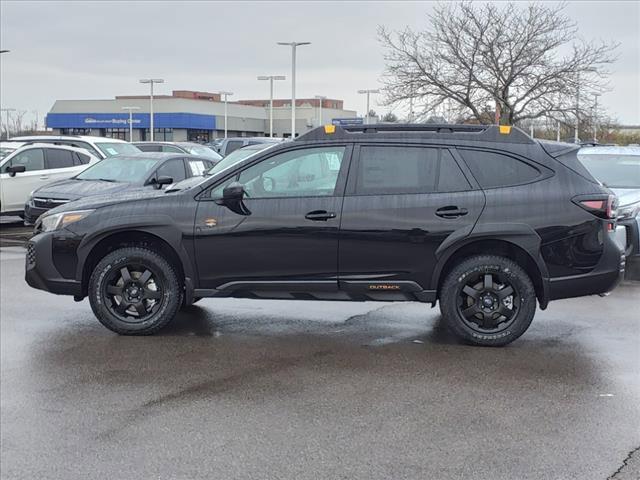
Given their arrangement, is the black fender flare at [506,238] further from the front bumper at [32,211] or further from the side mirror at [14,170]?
the side mirror at [14,170]

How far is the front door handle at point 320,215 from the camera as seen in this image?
6488 mm

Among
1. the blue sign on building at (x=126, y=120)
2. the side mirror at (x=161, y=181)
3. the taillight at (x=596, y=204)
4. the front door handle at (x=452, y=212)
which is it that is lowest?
the front door handle at (x=452, y=212)

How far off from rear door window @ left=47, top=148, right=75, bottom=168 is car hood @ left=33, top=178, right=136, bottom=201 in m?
2.86

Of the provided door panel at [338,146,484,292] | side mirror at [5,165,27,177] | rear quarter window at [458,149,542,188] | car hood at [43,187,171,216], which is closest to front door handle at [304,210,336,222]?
door panel at [338,146,484,292]

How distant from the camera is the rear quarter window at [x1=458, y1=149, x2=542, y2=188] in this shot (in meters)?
6.48

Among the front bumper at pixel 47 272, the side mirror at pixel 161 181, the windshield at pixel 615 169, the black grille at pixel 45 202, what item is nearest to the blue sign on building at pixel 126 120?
the black grille at pixel 45 202

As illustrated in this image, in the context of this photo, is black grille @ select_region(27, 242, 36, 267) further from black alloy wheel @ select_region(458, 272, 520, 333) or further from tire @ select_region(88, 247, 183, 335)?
black alloy wheel @ select_region(458, 272, 520, 333)

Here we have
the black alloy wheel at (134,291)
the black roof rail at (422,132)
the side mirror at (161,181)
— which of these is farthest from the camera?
the side mirror at (161,181)

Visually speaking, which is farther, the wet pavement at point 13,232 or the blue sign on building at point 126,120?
the blue sign on building at point 126,120

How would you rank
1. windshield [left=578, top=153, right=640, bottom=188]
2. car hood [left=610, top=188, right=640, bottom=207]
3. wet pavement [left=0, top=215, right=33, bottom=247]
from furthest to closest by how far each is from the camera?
wet pavement [left=0, top=215, right=33, bottom=247], windshield [left=578, top=153, right=640, bottom=188], car hood [left=610, top=188, right=640, bottom=207]

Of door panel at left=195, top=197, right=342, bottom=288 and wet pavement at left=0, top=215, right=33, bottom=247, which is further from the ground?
door panel at left=195, top=197, right=342, bottom=288

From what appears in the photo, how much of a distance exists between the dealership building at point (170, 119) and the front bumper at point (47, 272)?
227ft

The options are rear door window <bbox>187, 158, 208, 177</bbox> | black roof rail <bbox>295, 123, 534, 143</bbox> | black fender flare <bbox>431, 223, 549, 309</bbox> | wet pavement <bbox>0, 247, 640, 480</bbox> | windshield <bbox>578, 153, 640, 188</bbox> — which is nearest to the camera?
wet pavement <bbox>0, 247, 640, 480</bbox>

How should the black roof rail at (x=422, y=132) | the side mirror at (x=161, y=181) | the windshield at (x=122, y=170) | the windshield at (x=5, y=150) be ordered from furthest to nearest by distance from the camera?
the windshield at (x=5, y=150) → the windshield at (x=122, y=170) → the side mirror at (x=161, y=181) → the black roof rail at (x=422, y=132)
